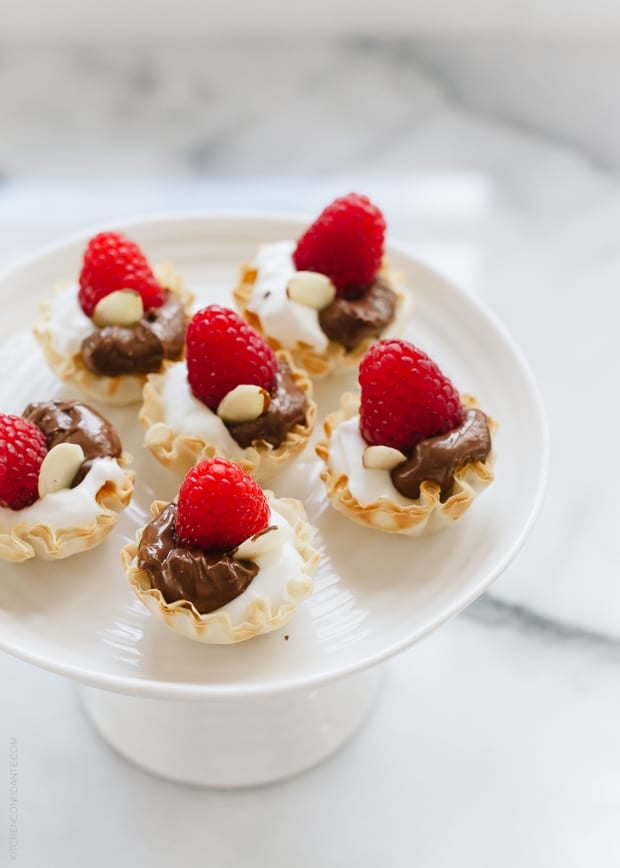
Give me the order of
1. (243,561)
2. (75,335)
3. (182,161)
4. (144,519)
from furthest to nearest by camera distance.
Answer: (182,161), (75,335), (144,519), (243,561)

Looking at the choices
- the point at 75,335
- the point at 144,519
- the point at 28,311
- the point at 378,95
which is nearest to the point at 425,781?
the point at 144,519

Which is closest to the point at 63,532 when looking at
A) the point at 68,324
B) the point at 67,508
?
the point at 67,508

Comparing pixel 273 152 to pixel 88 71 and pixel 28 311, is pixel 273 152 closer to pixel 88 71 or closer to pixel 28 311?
pixel 88 71

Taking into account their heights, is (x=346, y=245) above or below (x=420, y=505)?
above

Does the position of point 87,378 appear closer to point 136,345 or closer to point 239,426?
point 136,345

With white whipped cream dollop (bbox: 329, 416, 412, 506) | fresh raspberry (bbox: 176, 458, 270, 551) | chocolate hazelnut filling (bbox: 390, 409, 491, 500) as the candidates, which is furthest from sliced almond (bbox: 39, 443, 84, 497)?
chocolate hazelnut filling (bbox: 390, 409, 491, 500)

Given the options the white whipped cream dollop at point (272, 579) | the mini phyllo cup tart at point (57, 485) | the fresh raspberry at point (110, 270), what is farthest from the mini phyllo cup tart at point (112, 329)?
the white whipped cream dollop at point (272, 579)

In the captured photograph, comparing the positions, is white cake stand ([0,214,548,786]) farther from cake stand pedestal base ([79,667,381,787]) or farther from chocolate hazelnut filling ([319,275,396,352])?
chocolate hazelnut filling ([319,275,396,352])
